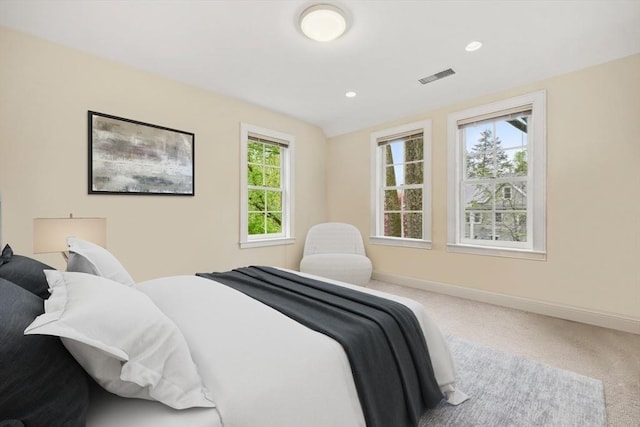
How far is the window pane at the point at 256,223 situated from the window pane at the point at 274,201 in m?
0.20

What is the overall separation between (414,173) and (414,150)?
1.12 feet

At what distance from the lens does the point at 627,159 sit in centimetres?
256

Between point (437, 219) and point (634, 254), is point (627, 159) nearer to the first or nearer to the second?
point (634, 254)

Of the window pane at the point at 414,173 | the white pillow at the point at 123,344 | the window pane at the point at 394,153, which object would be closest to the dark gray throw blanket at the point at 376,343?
the white pillow at the point at 123,344

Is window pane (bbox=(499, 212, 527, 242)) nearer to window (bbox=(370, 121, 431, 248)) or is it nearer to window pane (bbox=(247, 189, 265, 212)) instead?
window (bbox=(370, 121, 431, 248))

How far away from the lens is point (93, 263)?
143 centimetres

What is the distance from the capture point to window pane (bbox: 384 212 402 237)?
4301 mm

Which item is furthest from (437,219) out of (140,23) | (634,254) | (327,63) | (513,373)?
(140,23)

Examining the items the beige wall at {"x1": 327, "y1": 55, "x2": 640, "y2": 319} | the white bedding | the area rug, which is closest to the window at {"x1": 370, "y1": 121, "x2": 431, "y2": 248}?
the beige wall at {"x1": 327, "y1": 55, "x2": 640, "y2": 319}

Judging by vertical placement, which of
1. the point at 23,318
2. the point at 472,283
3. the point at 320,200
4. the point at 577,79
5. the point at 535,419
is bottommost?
the point at 535,419

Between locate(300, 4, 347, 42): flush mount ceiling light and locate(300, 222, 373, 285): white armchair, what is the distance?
252 centimetres

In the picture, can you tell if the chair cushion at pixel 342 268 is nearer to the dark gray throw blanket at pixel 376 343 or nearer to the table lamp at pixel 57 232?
the dark gray throw blanket at pixel 376 343

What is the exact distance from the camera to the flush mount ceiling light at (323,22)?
2.12m

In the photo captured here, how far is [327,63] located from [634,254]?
3438 millimetres
